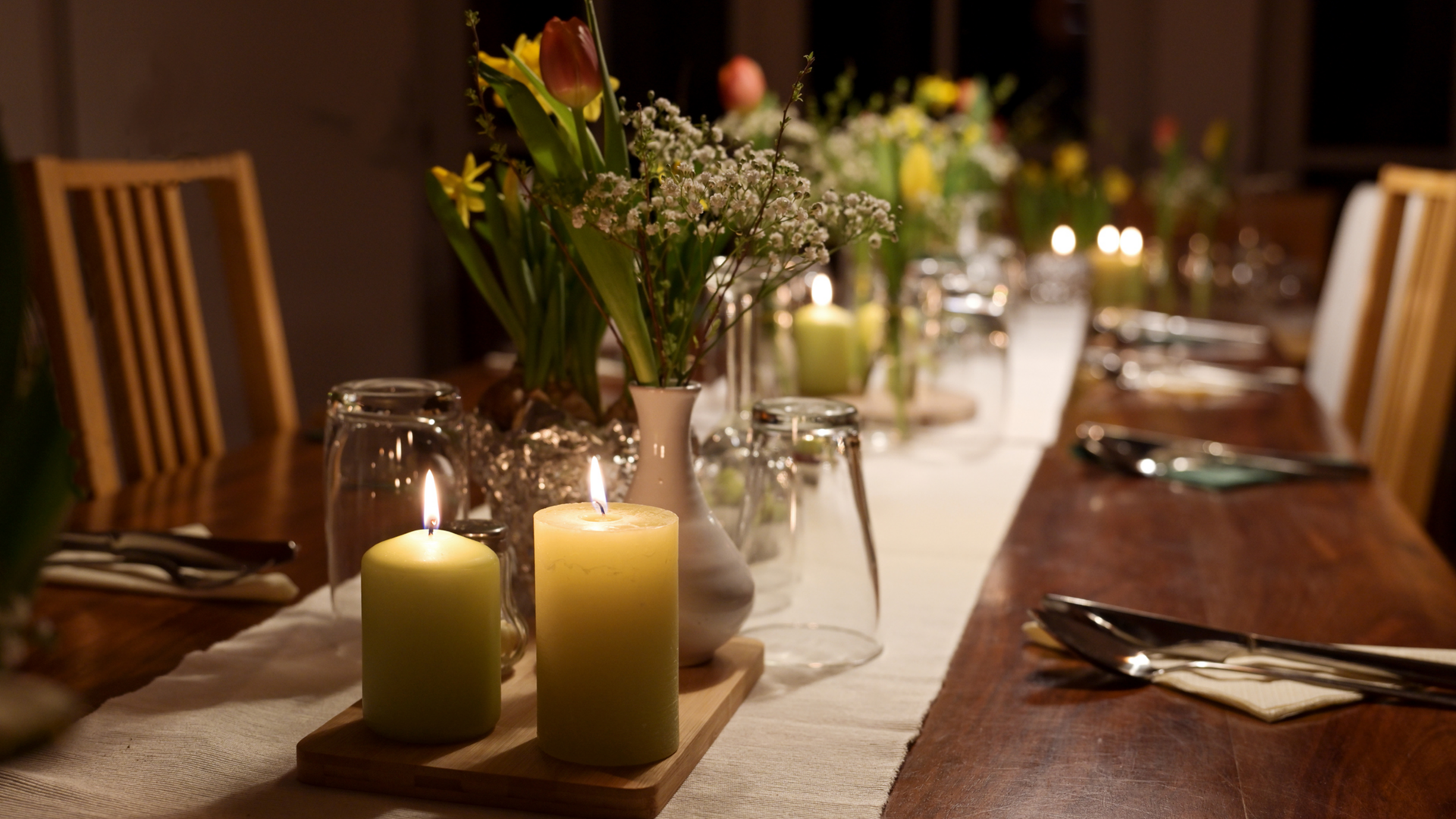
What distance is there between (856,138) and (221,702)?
1385 mm

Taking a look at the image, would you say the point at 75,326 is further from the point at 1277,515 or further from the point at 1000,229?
the point at 1000,229

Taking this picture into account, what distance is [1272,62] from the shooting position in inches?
181

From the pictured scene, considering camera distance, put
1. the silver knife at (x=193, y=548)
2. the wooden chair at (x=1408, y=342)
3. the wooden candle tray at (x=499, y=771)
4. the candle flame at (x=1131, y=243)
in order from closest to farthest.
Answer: the wooden candle tray at (x=499, y=771) → the silver knife at (x=193, y=548) → the wooden chair at (x=1408, y=342) → the candle flame at (x=1131, y=243)

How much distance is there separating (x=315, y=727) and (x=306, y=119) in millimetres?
3110

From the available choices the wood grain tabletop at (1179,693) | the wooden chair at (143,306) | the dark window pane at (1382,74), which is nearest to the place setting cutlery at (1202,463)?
the wood grain tabletop at (1179,693)

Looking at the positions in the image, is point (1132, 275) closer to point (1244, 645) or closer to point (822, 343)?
point (822, 343)

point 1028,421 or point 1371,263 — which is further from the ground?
point 1371,263

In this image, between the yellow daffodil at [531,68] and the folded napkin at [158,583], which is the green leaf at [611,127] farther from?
the folded napkin at [158,583]

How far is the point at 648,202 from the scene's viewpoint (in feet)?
2.25

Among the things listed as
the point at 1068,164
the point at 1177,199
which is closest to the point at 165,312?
the point at 1068,164

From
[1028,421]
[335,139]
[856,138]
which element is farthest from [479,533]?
[335,139]

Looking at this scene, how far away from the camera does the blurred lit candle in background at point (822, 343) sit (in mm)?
1638

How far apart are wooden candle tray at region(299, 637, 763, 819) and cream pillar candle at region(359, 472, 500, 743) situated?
13 mm

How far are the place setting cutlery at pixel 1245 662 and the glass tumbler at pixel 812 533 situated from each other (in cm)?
12
